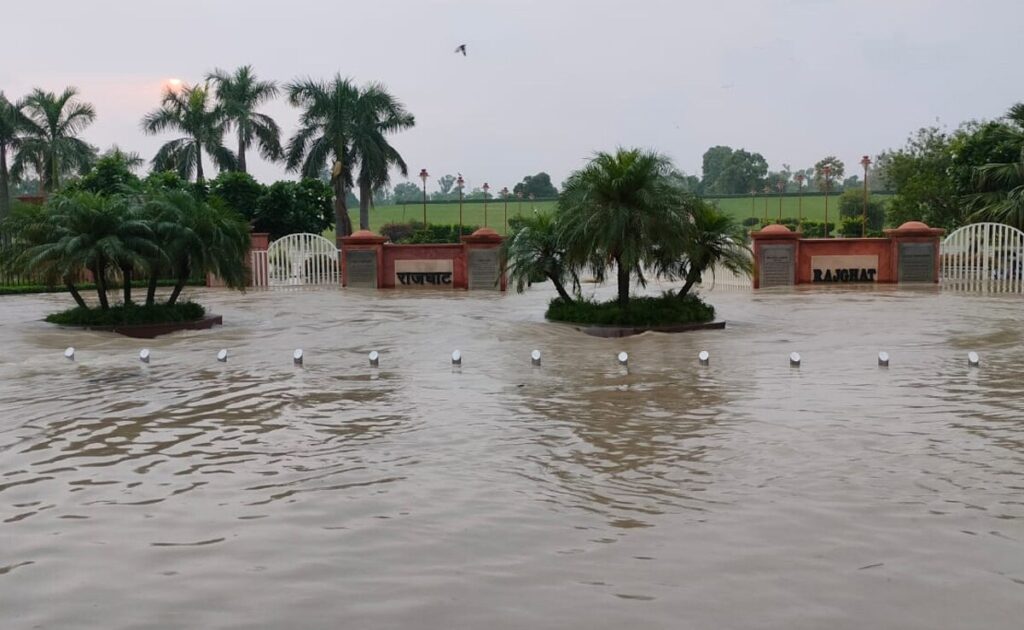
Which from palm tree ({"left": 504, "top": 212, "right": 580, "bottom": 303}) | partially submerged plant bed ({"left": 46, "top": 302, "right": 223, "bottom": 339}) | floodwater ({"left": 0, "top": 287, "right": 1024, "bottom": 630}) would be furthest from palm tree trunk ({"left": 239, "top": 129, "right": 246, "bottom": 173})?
floodwater ({"left": 0, "top": 287, "right": 1024, "bottom": 630})

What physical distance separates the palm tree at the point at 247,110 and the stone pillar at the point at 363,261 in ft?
61.6

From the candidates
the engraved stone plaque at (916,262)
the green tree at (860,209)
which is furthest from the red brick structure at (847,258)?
the green tree at (860,209)

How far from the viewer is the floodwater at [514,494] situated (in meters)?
4.59

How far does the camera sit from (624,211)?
1634cm

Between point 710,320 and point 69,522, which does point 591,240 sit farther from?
point 69,522

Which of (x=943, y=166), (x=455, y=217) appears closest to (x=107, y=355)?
(x=943, y=166)

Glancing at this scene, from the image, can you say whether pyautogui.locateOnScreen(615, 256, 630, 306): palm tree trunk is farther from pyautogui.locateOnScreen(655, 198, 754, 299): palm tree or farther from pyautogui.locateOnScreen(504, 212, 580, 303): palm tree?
pyautogui.locateOnScreen(504, 212, 580, 303): palm tree

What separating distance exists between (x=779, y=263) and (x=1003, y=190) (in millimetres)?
8518

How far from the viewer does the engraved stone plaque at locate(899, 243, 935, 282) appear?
29.6 meters

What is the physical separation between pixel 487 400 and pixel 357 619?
18.8ft

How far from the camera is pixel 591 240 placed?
16.7 meters

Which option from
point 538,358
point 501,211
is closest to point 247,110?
point 538,358

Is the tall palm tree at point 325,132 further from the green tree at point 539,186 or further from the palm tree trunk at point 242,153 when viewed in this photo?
the green tree at point 539,186

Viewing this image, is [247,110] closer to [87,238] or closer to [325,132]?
[325,132]
